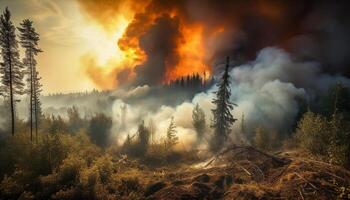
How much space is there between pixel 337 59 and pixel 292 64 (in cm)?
1455

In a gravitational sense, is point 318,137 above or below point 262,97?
below

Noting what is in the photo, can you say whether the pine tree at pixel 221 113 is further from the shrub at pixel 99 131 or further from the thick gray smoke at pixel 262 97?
the shrub at pixel 99 131

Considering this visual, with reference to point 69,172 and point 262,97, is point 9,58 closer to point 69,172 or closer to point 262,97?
point 69,172

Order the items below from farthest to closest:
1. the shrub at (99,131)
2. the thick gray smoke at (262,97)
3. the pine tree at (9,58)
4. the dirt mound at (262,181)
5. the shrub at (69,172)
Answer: the thick gray smoke at (262,97)
the shrub at (99,131)
the pine tree at (9,58)
the shrub at (69,172)
the dirt mound at (262,181)

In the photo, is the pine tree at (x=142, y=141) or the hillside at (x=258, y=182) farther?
the pine tree at (x=142, y=141)

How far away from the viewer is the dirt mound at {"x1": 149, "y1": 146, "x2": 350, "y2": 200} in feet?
72.2

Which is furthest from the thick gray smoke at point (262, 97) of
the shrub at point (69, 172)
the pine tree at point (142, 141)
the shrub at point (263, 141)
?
the shrub at point (69, 172)

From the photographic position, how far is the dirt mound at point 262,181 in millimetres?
22000

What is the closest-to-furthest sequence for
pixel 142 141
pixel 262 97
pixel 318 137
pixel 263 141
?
1. pixel 318 137
2. pixel 263 141
3. pixel 142 141
4. pixel 262 97

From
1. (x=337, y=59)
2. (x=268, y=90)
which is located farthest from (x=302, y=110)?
(x=337, y=59)

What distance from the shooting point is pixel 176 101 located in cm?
11575

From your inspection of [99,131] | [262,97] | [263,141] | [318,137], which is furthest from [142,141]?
[262,97]

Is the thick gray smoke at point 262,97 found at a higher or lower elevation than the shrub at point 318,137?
higher

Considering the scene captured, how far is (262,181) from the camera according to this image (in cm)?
2531
